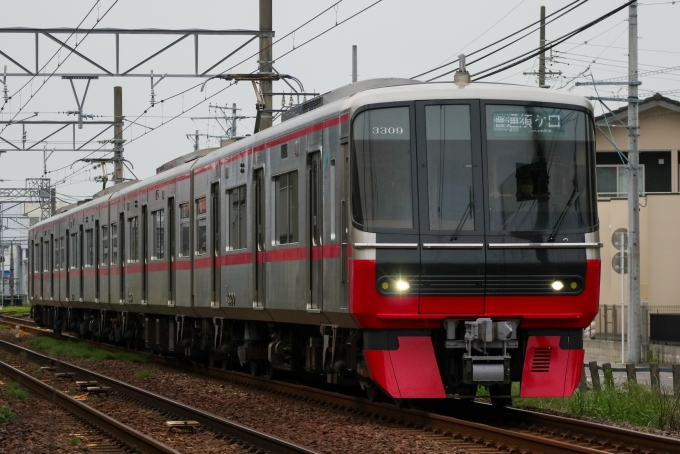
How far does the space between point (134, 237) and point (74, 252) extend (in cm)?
703

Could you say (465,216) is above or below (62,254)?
below

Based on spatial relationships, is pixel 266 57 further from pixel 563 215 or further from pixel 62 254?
pixel 62 254

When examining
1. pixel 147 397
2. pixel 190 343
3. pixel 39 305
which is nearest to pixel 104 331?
pixel 190 343

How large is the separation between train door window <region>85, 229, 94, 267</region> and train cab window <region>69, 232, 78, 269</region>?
1.33 meters

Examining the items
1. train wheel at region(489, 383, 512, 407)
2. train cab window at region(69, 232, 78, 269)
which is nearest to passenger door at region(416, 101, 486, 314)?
train wheel at region(489, 383, 512, 407)

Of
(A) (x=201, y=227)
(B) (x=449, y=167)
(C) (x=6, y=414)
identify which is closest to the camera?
(B) (x=449, y=167)

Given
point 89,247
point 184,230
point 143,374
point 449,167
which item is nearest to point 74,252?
point 89,247

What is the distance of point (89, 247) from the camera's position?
2633cm

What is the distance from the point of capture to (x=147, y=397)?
1391cm

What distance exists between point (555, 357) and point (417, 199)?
1971 millimetres

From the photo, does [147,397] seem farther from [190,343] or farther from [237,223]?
[190,343]

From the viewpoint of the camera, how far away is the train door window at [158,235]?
64.1ft

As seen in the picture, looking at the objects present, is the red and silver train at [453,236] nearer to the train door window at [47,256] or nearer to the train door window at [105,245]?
the train door window at [105,245]

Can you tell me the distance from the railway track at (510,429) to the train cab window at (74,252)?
1554 cm
